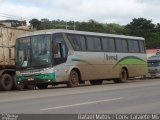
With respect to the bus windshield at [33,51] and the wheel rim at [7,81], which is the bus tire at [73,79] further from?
the wheel rim at [7,81]

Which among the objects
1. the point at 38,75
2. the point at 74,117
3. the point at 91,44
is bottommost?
the point at 74,117

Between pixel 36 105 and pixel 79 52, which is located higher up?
pixel 79 52

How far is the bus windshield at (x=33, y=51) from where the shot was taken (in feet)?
89.1

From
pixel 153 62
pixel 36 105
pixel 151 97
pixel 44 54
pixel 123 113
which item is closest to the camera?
pixel 123 113

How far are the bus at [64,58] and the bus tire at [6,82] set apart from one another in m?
0.91

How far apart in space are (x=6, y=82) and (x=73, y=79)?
380 cm

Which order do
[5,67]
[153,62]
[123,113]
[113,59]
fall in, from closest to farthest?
1. [123,113]
2. [5,67]
3. [113,59]
4. [153,62]

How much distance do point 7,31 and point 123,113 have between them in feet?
54.3

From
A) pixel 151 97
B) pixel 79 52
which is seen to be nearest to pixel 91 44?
pixel 79 52

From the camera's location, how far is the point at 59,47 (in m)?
27.4

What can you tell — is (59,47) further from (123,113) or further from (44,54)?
(123,113)

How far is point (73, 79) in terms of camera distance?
93.3 ft

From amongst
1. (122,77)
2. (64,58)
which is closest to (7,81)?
(64,58)

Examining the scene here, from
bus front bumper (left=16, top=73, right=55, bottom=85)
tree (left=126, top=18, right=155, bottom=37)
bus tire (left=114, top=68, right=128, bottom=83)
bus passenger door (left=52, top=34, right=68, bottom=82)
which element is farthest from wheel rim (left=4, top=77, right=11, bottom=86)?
tree (left=126, top=18, right=155, bottom=37)
